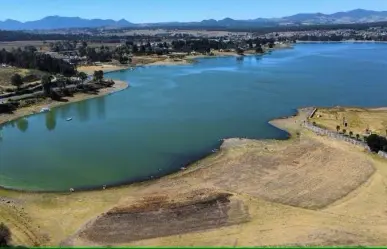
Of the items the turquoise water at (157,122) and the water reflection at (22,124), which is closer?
the turquoise water at (157,122)

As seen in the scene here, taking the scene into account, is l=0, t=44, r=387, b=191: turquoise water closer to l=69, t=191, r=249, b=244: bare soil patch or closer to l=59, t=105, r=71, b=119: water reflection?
l=59, t=105, r=71, b=119: water reflection

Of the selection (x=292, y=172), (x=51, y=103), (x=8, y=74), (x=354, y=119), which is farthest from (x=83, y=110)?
(x=292, y=172)

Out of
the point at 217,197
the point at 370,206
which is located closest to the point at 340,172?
the point at 370,206

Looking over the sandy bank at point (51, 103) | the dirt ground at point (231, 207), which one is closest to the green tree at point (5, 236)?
the dirt ground at point (231, 207)

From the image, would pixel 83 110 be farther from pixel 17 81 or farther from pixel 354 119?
pixel 354 119

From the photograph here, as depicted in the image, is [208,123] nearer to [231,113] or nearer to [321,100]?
[231,113]

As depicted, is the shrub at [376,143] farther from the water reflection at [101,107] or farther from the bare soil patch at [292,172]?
the water reflection at [101,107]
